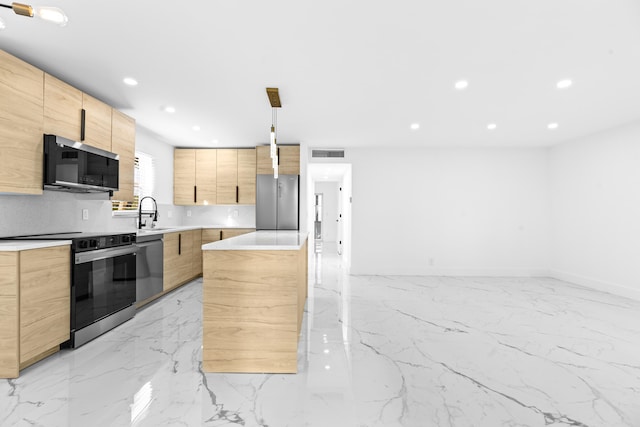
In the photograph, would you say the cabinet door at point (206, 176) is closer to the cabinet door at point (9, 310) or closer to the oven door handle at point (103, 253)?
the oven door handle at point (103, 253)

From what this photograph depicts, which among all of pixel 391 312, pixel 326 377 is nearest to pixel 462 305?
pixel 391 312

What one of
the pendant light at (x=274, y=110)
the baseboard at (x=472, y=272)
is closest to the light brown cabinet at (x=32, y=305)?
the pendant light at (x=274, y=110)

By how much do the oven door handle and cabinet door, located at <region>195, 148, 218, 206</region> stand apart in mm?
2289

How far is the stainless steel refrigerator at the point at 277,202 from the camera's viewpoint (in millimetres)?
5156

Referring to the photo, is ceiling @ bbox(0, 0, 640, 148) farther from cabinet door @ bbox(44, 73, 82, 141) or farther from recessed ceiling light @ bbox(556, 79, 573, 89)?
cabinet door @ bbox(44, 73, 82, 141)

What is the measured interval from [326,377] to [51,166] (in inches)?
110

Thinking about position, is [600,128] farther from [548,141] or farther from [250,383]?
[250,383]

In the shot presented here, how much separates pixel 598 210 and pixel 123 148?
6.86 meters

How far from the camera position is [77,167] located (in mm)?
2715

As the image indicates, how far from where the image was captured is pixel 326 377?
6.95 feet

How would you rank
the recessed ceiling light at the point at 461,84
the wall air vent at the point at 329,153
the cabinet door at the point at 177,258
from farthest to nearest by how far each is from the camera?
the wall air vent at the point at 329,153 < the cabinet door at the point at 177,258 < the recessed ceiling light at the point at 461,84

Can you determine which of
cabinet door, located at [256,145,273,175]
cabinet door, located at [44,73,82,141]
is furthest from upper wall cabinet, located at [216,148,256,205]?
cabinet door, located at [44,73,82,141]

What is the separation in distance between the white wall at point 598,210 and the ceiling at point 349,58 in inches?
24.3

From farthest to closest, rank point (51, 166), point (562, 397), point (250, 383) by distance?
point (51, 166), point (250, 383), point (562, 397)
